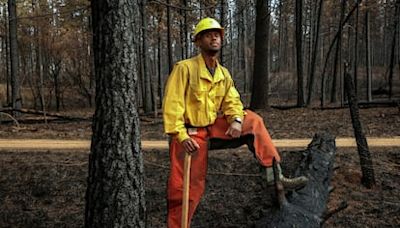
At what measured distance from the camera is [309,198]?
16.7 ft

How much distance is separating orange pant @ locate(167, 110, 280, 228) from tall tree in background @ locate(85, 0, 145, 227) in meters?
0.56

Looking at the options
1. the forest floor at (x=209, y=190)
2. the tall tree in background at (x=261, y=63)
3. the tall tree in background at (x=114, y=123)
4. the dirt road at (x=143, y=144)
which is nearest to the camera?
the tall tree in background at (x=114, y=123)

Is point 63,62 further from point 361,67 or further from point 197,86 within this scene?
point 361,67

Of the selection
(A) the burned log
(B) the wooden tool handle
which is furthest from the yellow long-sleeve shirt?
(A) the burned log

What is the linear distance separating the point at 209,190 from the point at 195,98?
295 cm

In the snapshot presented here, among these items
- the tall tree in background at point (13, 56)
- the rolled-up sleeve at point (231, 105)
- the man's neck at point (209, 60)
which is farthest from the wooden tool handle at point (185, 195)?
the tall tree in background at point (13, 56)

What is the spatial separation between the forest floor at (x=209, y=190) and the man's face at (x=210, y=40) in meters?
2.81

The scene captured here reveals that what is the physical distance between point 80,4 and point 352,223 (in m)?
20.9

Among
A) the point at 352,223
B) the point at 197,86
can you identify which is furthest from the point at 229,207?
the point at 197,86

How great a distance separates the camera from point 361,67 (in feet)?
158

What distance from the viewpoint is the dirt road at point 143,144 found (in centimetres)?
873

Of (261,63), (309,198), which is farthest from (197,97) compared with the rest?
(261,63)

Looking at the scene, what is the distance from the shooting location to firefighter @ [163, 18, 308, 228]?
450 cm

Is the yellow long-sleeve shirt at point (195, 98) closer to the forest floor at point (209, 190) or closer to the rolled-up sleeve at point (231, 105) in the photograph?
the rolled-up sleeve at point (231, 105)
